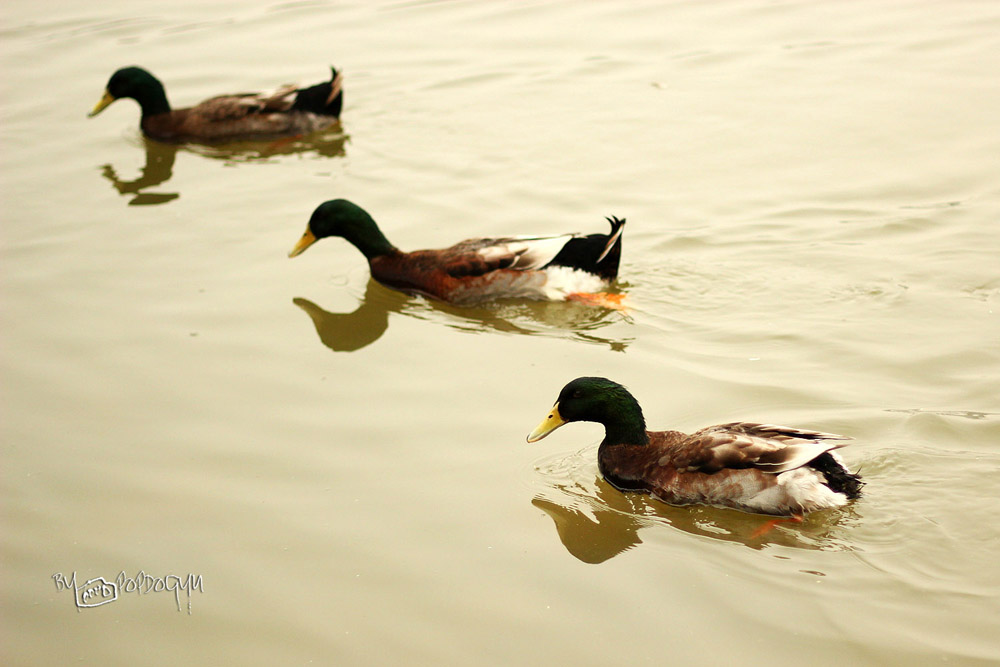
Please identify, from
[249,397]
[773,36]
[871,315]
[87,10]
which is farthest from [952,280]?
[87,10]

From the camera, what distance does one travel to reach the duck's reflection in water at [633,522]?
17.1 feet

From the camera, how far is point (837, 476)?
525 centimetres

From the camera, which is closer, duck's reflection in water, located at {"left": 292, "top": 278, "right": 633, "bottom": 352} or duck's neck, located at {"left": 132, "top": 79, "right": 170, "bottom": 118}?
duck's reflection in water, located at {"left": 292, "top": 278, "right": 633, "bottom": 352}

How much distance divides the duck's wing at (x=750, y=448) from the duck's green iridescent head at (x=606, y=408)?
0.26 meters

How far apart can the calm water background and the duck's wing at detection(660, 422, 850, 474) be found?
31cm

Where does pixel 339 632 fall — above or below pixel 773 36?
below

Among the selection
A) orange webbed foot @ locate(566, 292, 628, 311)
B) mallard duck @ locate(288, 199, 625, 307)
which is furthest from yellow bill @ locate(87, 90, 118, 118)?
orange webbed foot @ locate(566, 292, 628, 311)

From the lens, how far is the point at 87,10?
52.6ft

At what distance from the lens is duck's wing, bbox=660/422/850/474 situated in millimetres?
5164

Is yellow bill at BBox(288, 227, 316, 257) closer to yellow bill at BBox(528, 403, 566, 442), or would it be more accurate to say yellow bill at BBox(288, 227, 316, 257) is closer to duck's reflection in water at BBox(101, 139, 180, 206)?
duck's reflection in water at BBox(101, 139, 180, 206)

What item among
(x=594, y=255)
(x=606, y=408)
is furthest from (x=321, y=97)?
(x=606, y=408)

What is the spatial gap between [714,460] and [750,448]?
0.63 ft

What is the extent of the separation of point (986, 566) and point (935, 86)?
7.43 metres

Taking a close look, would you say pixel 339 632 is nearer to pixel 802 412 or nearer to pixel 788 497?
pixel 788 497
